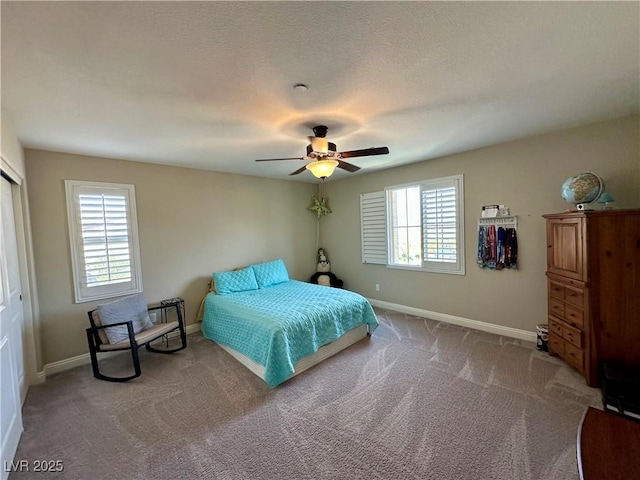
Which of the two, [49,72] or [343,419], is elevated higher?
[49,72]

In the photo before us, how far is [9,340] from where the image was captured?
6.53 ft

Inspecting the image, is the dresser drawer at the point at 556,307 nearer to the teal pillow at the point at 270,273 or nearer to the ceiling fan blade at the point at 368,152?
the ceiling fan blade at the point at 368,152

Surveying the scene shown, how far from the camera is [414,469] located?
166 centimetres

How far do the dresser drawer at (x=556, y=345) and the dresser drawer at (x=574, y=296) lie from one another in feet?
1.43

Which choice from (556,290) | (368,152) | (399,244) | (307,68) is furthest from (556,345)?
(307,68)

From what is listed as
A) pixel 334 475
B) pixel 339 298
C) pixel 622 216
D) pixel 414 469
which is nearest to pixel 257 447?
pixel 334 475

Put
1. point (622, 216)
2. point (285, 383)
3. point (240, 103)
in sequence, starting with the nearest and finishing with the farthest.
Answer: point (240, 103), point (622, 216), point (285, 383)

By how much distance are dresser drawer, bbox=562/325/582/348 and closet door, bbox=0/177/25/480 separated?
4372mm

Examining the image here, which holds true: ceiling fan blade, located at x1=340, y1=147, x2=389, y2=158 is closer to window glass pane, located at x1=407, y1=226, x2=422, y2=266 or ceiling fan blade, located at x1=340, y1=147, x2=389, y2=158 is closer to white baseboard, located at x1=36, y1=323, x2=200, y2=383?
window glass pane, located at x1=407, y1=226, x2=422, y2=266

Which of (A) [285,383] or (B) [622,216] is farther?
(A) [285,383]

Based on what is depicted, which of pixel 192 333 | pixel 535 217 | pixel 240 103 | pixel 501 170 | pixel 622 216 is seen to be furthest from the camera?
pixel 192 333

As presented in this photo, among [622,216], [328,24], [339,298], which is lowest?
[339,298]

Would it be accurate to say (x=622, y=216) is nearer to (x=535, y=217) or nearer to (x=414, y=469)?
(x=535, y=217)

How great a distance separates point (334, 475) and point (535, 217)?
11.0 feet
